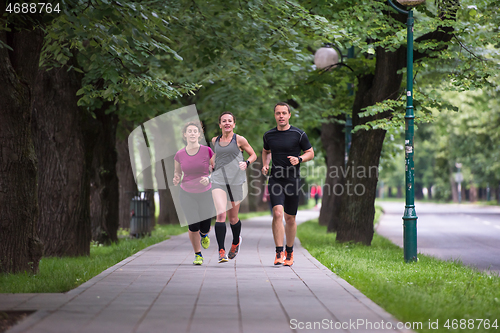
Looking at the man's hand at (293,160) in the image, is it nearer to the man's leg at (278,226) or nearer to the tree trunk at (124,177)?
the man's leg at (278,226)

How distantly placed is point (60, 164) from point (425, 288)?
715 centimetres

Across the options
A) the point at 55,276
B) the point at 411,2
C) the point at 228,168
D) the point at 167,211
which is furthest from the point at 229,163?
the point at 167,211

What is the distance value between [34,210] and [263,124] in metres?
12.4

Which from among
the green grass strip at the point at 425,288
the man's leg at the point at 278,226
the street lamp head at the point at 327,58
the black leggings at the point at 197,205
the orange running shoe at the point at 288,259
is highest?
the street lamp head at the point at 327,58

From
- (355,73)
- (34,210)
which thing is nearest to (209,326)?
(34,210)

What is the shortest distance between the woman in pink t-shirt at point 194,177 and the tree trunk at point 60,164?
10.6 feet

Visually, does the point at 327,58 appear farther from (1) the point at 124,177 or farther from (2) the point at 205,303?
(2) the point at 205,303

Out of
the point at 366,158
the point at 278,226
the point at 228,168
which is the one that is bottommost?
the point at 278,226

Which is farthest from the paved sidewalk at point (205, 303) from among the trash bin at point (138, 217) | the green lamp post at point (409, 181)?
the trash bin at point (138, 217)

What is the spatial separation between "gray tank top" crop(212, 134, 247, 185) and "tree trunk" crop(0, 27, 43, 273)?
2469mm

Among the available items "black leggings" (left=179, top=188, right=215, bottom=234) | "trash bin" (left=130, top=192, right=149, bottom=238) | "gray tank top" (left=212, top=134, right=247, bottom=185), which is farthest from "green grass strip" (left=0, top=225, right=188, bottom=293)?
"trash bin" (left=130, top=192, right=149, bottom=238)

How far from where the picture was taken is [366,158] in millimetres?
13742

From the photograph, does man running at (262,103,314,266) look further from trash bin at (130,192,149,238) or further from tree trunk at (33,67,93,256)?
trash bin at (130,192,149,238)

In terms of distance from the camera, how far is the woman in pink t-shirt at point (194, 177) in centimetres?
926
